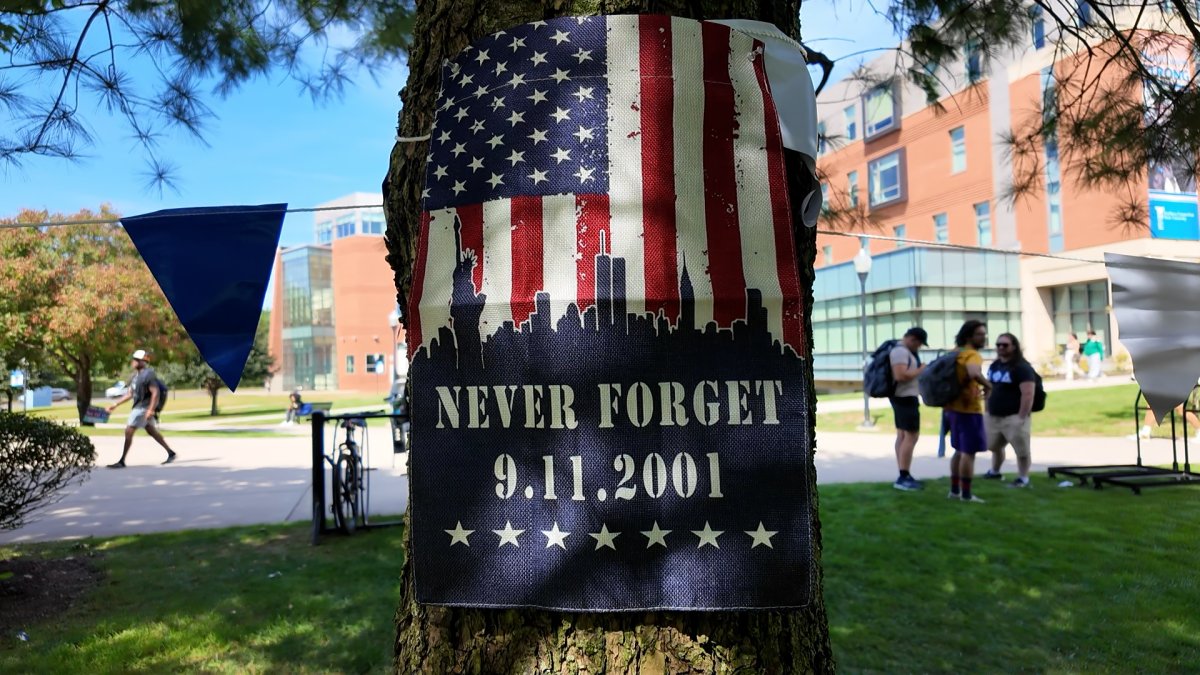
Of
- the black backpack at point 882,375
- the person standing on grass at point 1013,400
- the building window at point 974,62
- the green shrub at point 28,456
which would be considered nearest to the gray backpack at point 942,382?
the black backpack at point 882,375

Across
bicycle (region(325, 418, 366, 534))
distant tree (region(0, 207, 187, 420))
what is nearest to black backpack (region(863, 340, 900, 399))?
bicycle (region(325, 418, 366, 534))

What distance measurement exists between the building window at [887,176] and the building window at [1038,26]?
30.8 m

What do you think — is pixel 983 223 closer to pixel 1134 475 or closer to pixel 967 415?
pixel 1134 475

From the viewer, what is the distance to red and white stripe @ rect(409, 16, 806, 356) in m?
1.34

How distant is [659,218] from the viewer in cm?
135

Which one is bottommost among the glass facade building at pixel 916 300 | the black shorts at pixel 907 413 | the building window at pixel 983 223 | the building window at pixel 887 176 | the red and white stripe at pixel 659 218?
the black shorts at pixel 907 413

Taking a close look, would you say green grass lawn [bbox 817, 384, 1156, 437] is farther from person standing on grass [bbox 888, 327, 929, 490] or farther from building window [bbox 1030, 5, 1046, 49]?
building window [bbox 1030, 5, 1046, 49]

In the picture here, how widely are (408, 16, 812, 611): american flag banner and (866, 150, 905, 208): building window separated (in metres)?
35.6

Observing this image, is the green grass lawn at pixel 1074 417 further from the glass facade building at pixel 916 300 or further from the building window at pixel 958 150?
the building window at pixel 958 150

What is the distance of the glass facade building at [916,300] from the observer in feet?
88.5

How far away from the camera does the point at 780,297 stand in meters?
1.35

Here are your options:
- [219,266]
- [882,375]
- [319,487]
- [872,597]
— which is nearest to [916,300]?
[882,375]

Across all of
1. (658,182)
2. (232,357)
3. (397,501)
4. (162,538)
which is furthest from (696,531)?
(397,501)

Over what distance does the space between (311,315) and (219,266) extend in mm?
62363
